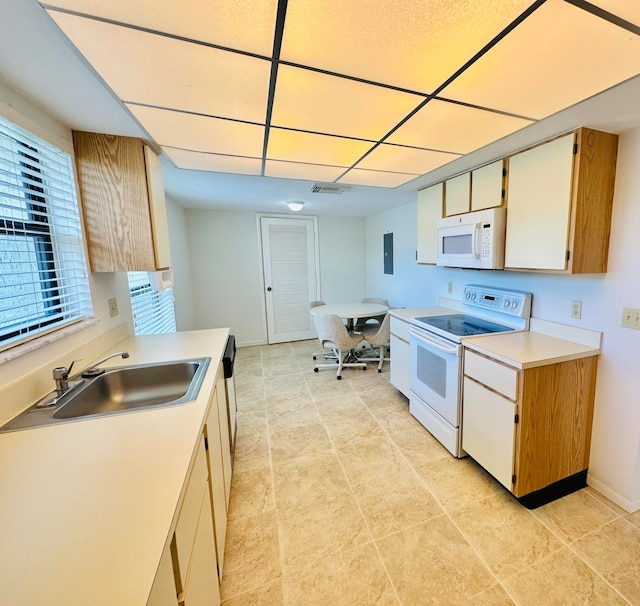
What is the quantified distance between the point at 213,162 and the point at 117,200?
2.31 feet

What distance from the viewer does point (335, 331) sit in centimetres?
334

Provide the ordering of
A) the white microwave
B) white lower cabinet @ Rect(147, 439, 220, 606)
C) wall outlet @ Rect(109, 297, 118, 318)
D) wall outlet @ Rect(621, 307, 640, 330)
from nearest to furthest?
white lower cabinet @ Rect(147, 439, 220, 606)
wall outlet @ Rect(621, 307, 640, 330)
wall outlet @ Rect(109, 297, 118, 318)
the white microwave

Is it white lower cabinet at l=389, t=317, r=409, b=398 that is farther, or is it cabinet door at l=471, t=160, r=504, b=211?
white lower cabinet at l=389, t=317, r=409, b=398

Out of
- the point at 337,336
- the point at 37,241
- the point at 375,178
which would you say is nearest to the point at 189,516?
the point at 37,241

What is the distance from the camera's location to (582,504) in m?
1.66

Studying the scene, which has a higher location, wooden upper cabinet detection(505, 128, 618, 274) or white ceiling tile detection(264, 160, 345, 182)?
white ceiling tile detection(264, 160, 345, 182)

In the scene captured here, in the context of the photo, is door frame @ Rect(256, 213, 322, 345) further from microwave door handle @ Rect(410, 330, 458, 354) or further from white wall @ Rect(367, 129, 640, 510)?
white wall @ Rect(367, 129, 640, 510)

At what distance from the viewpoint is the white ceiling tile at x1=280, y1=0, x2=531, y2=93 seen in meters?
0.79

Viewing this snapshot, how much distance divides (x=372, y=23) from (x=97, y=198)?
1.64m

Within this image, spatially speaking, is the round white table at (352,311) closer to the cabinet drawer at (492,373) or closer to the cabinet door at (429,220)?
the cabinet door at (429,220)

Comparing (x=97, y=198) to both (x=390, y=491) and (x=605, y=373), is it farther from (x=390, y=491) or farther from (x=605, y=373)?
(x=605, y=373)

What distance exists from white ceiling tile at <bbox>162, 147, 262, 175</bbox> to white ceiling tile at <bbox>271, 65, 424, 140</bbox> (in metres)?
0.65

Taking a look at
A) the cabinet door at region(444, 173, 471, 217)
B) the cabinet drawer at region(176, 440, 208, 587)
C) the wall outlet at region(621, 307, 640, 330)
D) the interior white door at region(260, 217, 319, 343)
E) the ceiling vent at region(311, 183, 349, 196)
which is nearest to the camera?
the cabinet drawer at region(176, 440, 208, 587)

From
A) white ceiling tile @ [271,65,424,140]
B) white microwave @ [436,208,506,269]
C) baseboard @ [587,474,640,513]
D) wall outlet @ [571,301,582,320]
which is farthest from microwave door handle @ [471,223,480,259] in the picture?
baseboard @ [587,474,640,513]
